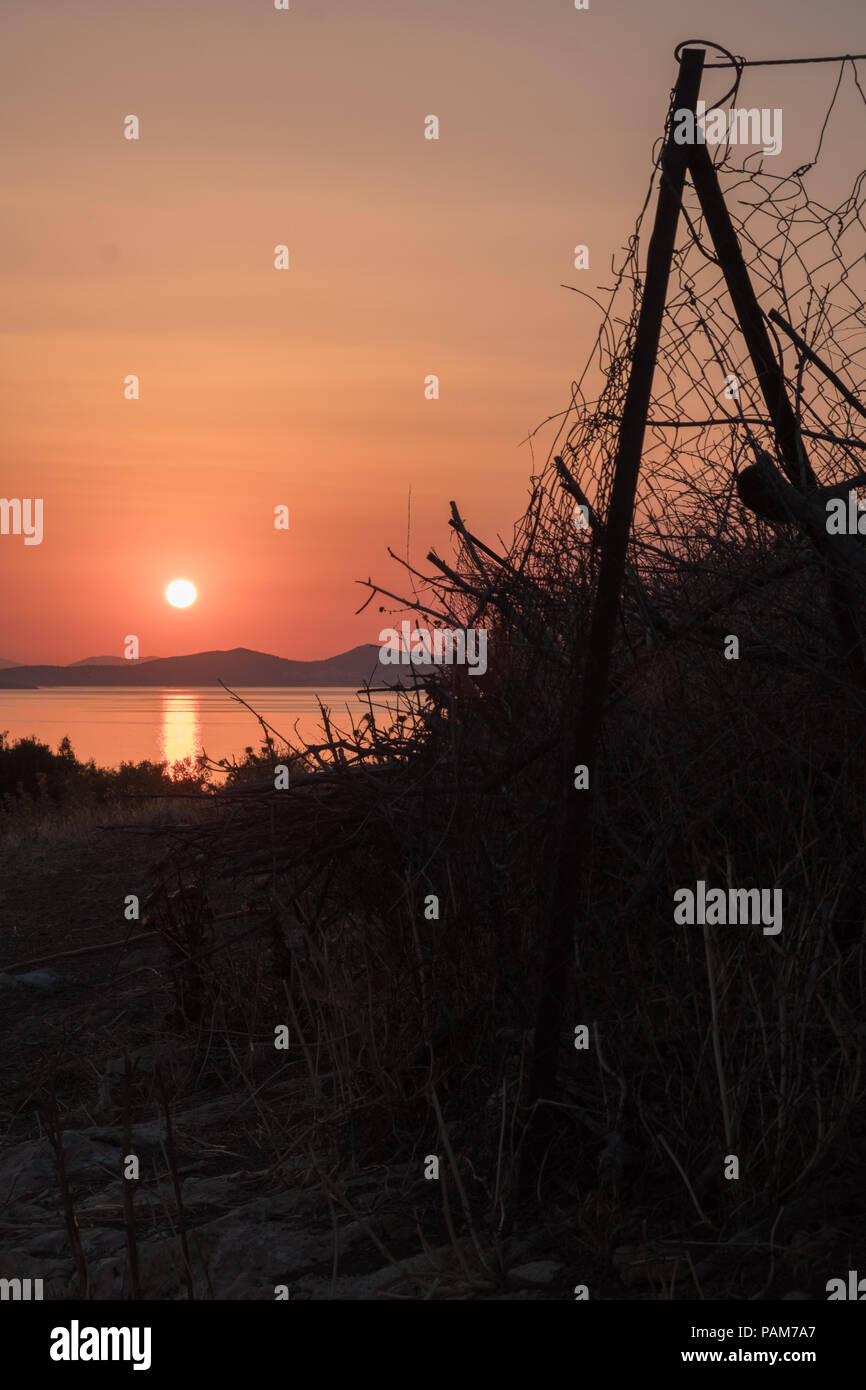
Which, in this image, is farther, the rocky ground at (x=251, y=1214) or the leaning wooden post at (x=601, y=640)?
the leaning wooden post at (x=601, y=640)

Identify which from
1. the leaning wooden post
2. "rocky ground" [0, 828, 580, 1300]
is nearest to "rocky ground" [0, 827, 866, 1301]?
"rocky ground" [0, 828, 580, 1300]

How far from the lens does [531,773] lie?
456 centimetres

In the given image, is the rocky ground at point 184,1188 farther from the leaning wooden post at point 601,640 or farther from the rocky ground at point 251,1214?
the leaning wooden post at point 601,640

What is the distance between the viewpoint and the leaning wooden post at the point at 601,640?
153 inches

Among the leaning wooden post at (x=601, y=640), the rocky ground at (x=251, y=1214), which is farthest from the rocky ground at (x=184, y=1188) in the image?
the leaning wooden post at (x=601, y=640)

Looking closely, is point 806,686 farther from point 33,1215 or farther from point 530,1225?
point 33,1215

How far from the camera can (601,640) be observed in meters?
3.95

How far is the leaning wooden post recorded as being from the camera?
153 inches

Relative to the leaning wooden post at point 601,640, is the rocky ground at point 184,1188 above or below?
below

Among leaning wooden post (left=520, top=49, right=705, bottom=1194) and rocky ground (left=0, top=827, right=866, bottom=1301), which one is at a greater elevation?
leaning wooden post (left=520, top=49, right=705, bottom=1194)

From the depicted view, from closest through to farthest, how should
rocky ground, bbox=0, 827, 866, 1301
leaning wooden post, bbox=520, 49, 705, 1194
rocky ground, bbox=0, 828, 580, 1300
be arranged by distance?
rocky ground, bbox=0, 827, 866, 1301, rocky ground, bbox=0, 828, 580, 1300, leaning wooden post, bbox=520, 49, 705, 1194

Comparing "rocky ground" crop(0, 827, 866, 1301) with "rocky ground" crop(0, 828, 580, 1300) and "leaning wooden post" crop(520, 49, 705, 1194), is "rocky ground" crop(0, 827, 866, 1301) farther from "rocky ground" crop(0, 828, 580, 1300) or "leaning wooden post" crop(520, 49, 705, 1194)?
"leaning wooden post" crop(520, 49, 705, 1194)
